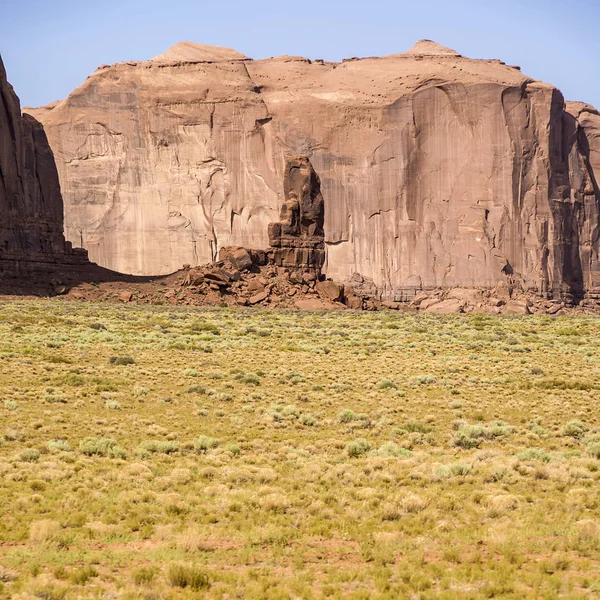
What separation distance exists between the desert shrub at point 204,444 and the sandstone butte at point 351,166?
75.5 meters

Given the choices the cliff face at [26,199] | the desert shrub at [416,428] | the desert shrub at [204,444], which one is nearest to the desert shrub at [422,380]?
the desert shrub at [416,428]

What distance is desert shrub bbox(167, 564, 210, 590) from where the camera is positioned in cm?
916

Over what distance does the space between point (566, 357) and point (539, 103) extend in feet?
224

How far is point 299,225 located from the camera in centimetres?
7075

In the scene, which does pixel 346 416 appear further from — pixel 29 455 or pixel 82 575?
pixel 82 575

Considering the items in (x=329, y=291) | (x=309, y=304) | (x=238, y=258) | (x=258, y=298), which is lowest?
(x=309, y=304)

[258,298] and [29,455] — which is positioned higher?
[258,298]

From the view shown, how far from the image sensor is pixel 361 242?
9588cm

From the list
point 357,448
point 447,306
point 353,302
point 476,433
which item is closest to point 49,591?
point 357,448

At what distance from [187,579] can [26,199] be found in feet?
225

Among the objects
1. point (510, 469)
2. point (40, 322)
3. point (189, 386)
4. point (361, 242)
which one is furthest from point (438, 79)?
point (510, 469)

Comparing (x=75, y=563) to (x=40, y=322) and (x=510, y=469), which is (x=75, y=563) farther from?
(x=40, y=322)

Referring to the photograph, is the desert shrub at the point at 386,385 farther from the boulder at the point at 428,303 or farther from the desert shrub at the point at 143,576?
the boulder at the point at 428,303

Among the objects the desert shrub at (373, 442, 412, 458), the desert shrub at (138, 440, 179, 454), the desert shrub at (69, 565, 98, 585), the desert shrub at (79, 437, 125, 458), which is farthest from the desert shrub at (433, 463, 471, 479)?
the desert shrub at (69, 565, 98, 585)
